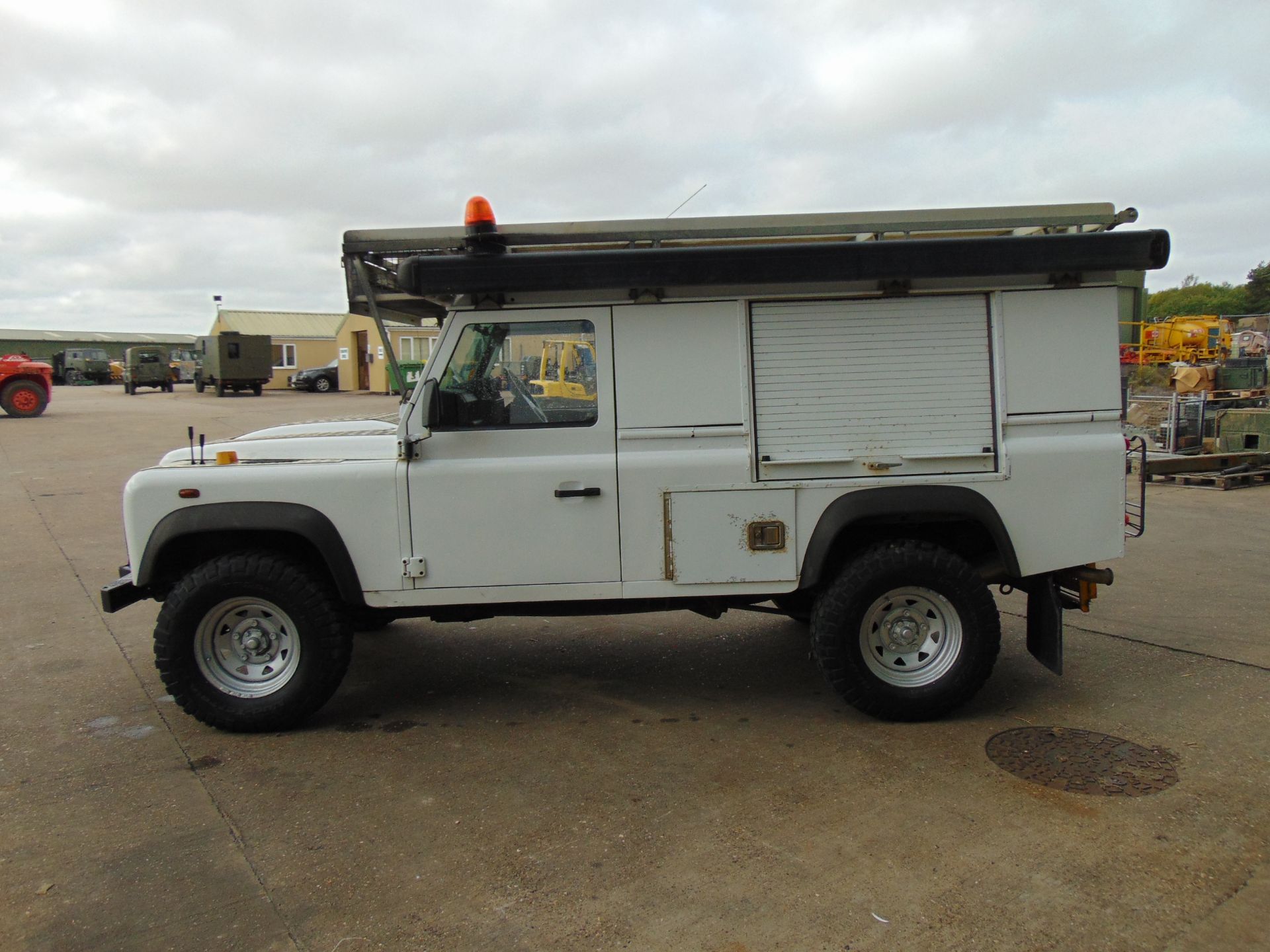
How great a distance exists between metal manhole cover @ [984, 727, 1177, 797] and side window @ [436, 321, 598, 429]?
7.93ft

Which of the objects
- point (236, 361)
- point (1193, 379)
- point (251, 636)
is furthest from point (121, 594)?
point (236, 361)

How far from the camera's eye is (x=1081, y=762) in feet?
13.5

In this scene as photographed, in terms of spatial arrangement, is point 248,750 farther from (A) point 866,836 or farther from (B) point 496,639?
(A) point 866,836

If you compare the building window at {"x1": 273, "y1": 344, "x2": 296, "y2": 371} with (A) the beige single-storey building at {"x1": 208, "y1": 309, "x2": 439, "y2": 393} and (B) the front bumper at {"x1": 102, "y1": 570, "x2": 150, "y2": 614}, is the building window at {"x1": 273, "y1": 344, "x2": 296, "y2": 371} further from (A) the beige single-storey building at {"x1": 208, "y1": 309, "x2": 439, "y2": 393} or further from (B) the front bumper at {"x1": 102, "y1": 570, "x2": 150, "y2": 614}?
(B) the front bumper at {"x1": 102, "y1": 570, "x2": 150, "y2": 614}

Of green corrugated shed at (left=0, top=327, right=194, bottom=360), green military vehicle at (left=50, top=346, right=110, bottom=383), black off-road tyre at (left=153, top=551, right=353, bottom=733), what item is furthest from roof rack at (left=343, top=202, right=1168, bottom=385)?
green corrugated shed at (left=0, top=327, right=194, bottom=360)

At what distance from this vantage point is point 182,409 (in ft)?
88.3

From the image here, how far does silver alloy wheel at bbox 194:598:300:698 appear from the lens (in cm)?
456

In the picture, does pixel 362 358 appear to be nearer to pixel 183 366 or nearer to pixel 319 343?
pixel 319 343

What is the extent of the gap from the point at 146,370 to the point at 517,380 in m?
37.6

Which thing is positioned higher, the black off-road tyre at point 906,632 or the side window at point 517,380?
the side window at point 517,380

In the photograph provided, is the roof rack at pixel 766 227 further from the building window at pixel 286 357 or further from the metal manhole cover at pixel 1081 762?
the building window at pixel 286 357

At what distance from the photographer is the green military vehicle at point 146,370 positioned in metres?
36.5

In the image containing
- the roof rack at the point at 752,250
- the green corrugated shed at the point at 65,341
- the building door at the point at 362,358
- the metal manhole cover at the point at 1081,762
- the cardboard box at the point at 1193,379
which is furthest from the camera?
the green corrugated shed at the point at 65,341

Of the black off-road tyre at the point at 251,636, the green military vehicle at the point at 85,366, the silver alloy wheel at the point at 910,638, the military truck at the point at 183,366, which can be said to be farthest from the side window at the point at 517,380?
the green military vehicle at the point at 85,366
